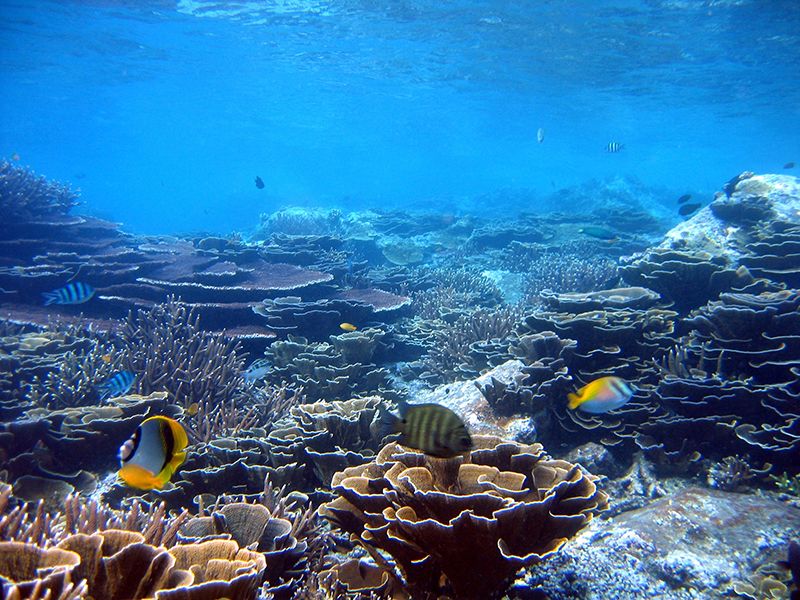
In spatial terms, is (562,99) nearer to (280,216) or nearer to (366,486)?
(280,216)

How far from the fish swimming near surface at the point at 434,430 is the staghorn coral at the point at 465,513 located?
0.23m

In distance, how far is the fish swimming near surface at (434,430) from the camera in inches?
93.4

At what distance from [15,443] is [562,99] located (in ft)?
161

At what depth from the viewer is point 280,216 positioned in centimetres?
2292

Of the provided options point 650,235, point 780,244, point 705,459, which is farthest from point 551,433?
point 650,235

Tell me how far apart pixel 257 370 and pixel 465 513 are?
6.33m

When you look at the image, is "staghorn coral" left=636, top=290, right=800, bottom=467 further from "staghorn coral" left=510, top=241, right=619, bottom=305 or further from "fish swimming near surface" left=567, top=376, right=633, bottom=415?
"staghorn coral" left=510, top=241, right=619, bottom=305

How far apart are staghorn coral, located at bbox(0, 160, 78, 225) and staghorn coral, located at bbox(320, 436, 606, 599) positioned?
13829mm

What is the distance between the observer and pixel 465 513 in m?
2.09

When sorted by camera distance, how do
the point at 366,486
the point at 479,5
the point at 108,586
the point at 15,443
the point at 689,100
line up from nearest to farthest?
the point at 108,586 → the point at 366,486 → the point at 15,443 → the point at 479,5 → the point at 689,100

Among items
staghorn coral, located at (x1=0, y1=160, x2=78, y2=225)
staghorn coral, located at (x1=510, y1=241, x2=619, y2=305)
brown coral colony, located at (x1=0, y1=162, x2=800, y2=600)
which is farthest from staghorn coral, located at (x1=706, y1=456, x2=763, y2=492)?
staghorn coral, located at (x1=0, y1=160, x2=78, y2=225)

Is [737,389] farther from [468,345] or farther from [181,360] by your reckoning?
[181,360]

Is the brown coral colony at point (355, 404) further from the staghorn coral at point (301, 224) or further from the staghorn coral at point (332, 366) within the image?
the staghorn coral at point (301, 224)

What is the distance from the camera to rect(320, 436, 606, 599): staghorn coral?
2.21m
